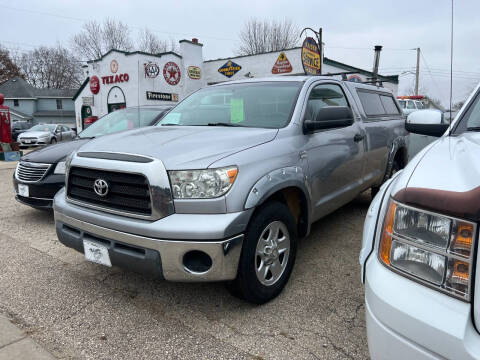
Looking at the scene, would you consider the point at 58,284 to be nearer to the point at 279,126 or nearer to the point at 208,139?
the point at 208,139

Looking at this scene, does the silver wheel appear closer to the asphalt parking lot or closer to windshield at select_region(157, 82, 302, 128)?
the asphalt parking lot

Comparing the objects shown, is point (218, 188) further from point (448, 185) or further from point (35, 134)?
point (35, 134)

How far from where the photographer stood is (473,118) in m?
2.33

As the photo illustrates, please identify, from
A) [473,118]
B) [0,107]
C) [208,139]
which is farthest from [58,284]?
[0,107]

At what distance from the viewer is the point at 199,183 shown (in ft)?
7.41

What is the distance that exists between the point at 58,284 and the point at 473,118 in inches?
135

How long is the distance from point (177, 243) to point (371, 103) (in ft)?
11.7

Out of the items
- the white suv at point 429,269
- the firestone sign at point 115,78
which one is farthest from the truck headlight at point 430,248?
the firestone sign at point 115,78

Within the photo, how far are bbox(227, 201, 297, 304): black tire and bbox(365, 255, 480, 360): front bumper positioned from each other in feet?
3.54

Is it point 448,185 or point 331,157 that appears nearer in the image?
point 448,185

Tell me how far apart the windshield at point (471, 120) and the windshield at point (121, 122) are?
4.28 meters

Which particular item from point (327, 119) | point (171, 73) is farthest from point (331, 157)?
point (171, 73)

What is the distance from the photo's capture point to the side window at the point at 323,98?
3.33 m

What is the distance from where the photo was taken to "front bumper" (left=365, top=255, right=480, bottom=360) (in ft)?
3.57
